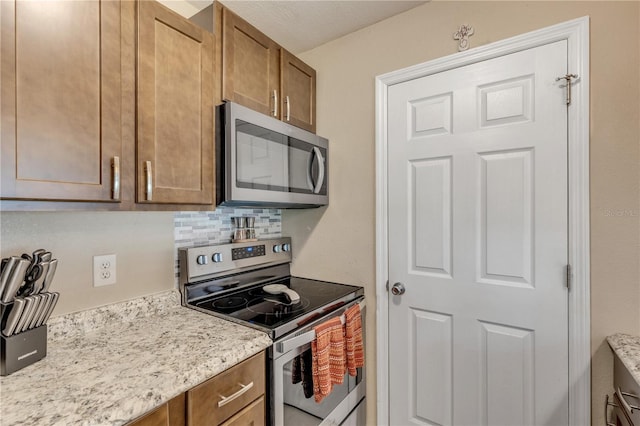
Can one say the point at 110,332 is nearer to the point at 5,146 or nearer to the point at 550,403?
the point at 5,146

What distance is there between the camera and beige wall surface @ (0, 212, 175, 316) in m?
1.06

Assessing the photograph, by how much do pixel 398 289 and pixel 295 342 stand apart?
2.19 ft

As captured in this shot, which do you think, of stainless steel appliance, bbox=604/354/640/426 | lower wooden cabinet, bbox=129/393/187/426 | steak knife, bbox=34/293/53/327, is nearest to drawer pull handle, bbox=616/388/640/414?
stainless steel appliance, bbox=604/354/640/426

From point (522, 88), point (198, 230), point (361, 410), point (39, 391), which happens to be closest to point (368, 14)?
point (522, 88)

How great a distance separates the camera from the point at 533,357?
52.7 inches

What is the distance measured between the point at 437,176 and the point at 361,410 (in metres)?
1.32

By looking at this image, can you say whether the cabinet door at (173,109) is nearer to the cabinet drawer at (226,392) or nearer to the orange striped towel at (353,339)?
the cabinet drawer at (226,392)

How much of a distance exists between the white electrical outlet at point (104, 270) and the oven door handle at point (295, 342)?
0.73 metres

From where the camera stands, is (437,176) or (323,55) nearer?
(437,176)

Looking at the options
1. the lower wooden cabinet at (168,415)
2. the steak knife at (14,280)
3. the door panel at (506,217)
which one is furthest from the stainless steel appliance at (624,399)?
the steak knife at (14,280)

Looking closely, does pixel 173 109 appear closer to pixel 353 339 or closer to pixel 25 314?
pixel 25 314

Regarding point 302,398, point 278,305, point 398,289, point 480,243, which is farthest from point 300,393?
point 480,243

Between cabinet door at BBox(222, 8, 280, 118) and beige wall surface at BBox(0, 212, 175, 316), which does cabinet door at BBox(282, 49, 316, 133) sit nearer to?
cabinet door at BBox(222, 8, 280, 118)

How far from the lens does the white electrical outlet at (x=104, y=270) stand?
1.22m
